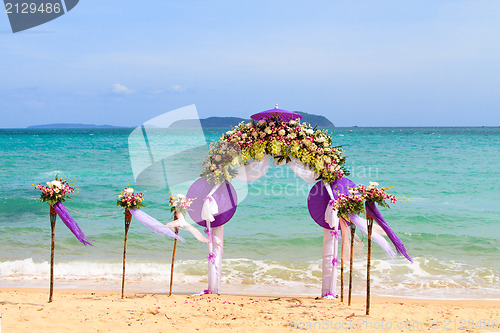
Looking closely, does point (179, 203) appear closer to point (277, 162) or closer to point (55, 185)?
point (277, 162)

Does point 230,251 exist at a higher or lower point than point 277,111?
lower

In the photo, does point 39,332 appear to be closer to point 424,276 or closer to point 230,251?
point 230,251

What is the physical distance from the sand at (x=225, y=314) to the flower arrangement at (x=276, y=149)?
2.27 m

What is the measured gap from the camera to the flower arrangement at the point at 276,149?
339 inches

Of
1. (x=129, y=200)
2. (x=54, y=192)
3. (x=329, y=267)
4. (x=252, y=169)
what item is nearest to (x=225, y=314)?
(x=329, y=267)

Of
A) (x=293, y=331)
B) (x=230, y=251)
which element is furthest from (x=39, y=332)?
(x=230, y=251)

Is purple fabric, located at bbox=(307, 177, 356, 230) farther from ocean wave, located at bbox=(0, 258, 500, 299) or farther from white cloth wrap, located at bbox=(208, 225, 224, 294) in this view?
ocean wave, located at bbox=(0, 258, 500, 299)

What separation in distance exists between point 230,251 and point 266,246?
1160 millimetres

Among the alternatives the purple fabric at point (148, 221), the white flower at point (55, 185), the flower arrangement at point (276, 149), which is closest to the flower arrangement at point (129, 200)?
the purple fabric at point (148, 221)

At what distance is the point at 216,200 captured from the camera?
28.8 ft

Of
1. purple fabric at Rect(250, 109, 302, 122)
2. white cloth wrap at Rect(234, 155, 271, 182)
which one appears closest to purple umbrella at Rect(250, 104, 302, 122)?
purple fabric at Rect(250, 109, 302, 122)

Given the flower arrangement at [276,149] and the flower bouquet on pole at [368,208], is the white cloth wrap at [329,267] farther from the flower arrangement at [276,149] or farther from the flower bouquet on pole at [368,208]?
the flower arrangement at [276,149]

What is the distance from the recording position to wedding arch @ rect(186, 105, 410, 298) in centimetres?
861

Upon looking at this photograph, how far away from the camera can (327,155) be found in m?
8.66
